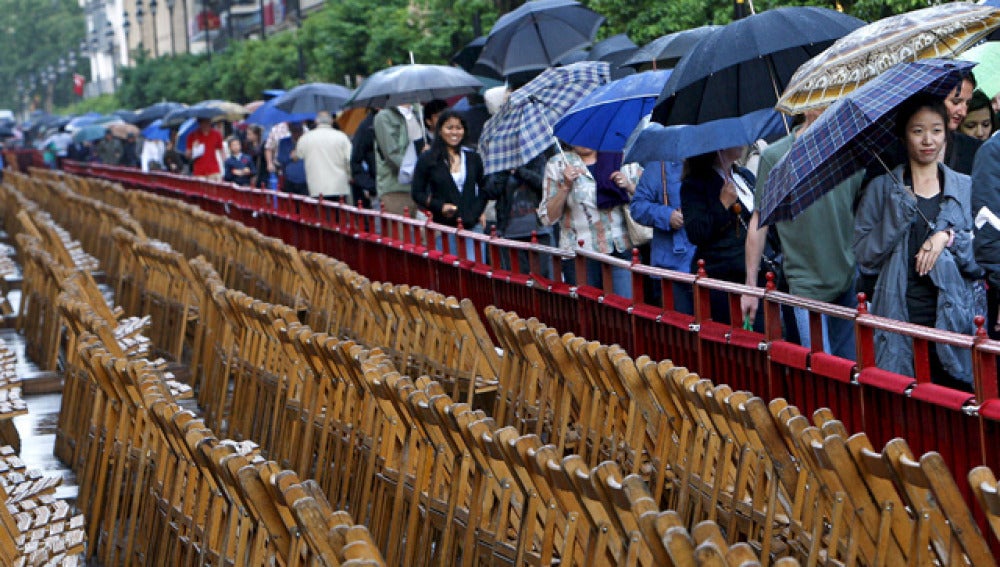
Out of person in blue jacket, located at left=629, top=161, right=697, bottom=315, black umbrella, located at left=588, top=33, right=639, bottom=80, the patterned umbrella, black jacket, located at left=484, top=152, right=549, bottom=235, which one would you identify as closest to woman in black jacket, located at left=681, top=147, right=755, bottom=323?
person in blue jacket, located at left=629, top=161, right=697, bottom=315

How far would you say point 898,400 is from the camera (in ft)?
24.1

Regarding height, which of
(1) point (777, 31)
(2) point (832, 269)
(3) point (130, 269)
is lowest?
(3) point (130, 269)

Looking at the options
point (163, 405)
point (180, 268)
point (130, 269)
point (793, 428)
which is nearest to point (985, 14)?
point (793, 428)

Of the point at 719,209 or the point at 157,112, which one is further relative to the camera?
the point at 157,112

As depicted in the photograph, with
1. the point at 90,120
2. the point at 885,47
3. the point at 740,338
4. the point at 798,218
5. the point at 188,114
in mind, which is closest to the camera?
the point at 740,338

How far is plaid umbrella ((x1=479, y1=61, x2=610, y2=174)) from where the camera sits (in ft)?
46.1

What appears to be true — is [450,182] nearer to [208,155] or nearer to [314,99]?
[314,99]

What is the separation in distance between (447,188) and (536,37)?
2.34m

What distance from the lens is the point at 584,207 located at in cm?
1320

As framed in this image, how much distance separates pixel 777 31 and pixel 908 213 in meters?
2.47

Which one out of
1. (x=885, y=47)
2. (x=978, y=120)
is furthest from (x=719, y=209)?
(x=978, y=120)

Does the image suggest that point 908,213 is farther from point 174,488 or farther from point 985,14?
point 174,488

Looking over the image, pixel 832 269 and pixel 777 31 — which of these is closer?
pixel 832 269

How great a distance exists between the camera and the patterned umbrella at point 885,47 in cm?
915
